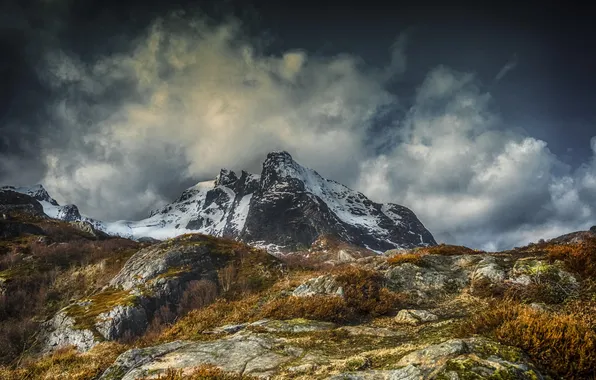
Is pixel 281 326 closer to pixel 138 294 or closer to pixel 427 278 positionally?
pixel 427 278

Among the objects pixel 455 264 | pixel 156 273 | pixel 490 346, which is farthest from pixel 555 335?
Result: pixel 156 273

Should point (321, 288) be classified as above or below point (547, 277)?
above

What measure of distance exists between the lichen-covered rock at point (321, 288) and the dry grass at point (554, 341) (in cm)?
964

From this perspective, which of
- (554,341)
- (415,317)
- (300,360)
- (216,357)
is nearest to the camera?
(554,341)

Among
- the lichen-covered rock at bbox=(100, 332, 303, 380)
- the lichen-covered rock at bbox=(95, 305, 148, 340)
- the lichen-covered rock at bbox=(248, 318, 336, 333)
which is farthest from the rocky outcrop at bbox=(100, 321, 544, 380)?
the lichen-covered rock at bbox=(95, 305, 148, 340)

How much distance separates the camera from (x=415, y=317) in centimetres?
1324

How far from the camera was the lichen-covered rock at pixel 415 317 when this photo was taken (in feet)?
42.6

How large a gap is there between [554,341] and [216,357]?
337 inches

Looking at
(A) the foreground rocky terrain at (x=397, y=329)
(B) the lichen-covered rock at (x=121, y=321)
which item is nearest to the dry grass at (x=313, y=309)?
(A) the foreground rocky terrain at (x=397, y=329)

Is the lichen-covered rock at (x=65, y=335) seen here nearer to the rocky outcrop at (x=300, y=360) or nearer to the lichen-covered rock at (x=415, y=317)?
the rocky outcrop at (x=300, y=360)

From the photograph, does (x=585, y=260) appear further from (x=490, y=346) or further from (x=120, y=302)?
(x=120, y=302)

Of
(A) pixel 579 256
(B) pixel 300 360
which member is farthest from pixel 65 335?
(A) pixel 579 256

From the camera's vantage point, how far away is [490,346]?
6.93 meters

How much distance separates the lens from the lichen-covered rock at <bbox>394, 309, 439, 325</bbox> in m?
13.0
